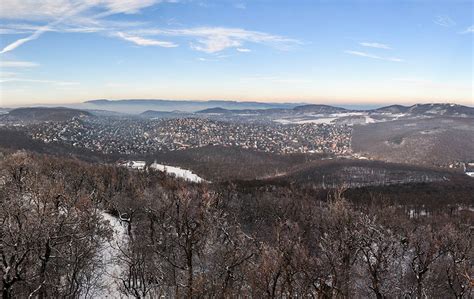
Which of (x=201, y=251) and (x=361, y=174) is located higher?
(x=201, y=251)

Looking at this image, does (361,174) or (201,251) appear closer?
(201,251)

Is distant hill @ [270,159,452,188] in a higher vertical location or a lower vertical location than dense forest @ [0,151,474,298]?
lower

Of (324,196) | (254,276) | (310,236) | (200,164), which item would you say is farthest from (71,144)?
(254,276)

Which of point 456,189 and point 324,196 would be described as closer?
point 324,196

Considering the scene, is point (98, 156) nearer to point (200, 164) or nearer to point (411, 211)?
point (200, 164)

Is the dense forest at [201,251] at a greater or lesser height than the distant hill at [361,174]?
greater

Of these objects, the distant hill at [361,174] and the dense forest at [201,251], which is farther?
the distant hill at [361,174]

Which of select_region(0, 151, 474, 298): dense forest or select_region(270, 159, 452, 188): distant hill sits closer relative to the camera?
select_region(0, 151, 474, 298): dense forest

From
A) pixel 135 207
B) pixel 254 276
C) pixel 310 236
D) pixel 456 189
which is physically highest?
pixel 254 276
